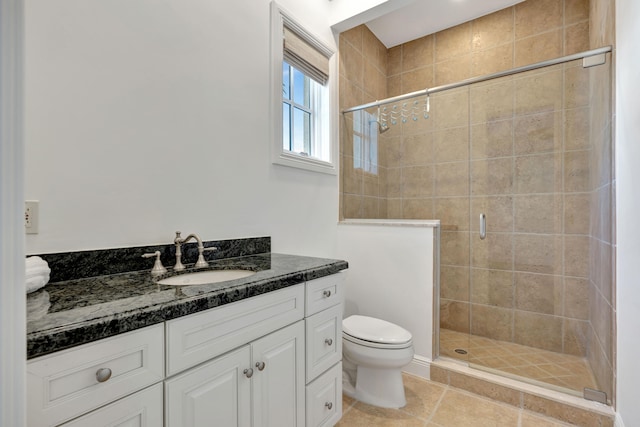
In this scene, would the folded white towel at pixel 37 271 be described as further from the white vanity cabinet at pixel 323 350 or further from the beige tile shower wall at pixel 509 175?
the beige tile shower wall at pixel 509 175

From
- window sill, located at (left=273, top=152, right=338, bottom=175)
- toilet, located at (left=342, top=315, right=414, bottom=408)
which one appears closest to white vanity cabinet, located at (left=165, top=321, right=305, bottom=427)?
toilet, located at (left=342, top=315, right=414, bottom=408)

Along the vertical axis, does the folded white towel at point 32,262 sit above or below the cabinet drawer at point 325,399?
above

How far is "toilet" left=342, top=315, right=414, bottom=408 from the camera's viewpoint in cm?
171

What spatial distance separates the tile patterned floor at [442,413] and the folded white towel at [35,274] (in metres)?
1.49

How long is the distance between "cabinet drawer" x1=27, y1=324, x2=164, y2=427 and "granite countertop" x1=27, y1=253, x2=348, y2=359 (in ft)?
0.08

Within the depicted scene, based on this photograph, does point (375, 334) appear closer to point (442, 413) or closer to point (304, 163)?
point (442, 413)

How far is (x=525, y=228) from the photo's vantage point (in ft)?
7.44

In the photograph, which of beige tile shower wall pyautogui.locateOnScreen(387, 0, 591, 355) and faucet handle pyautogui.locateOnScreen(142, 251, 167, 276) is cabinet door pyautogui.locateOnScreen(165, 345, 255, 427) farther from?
beige tile shower wall pyautogui.locateOnScreen(387, 0, 591, 355)

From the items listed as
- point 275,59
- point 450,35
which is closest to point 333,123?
point 275,59

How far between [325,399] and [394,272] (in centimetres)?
107

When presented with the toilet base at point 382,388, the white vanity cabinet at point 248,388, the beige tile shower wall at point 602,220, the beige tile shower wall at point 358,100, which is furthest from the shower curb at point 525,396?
the beige tile shower wall at point 358,100

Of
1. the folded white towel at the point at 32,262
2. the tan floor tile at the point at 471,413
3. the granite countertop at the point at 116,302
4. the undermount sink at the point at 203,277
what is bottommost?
the tan floor tile at the point at 471,413

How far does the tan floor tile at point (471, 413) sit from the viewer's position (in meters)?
1.63
